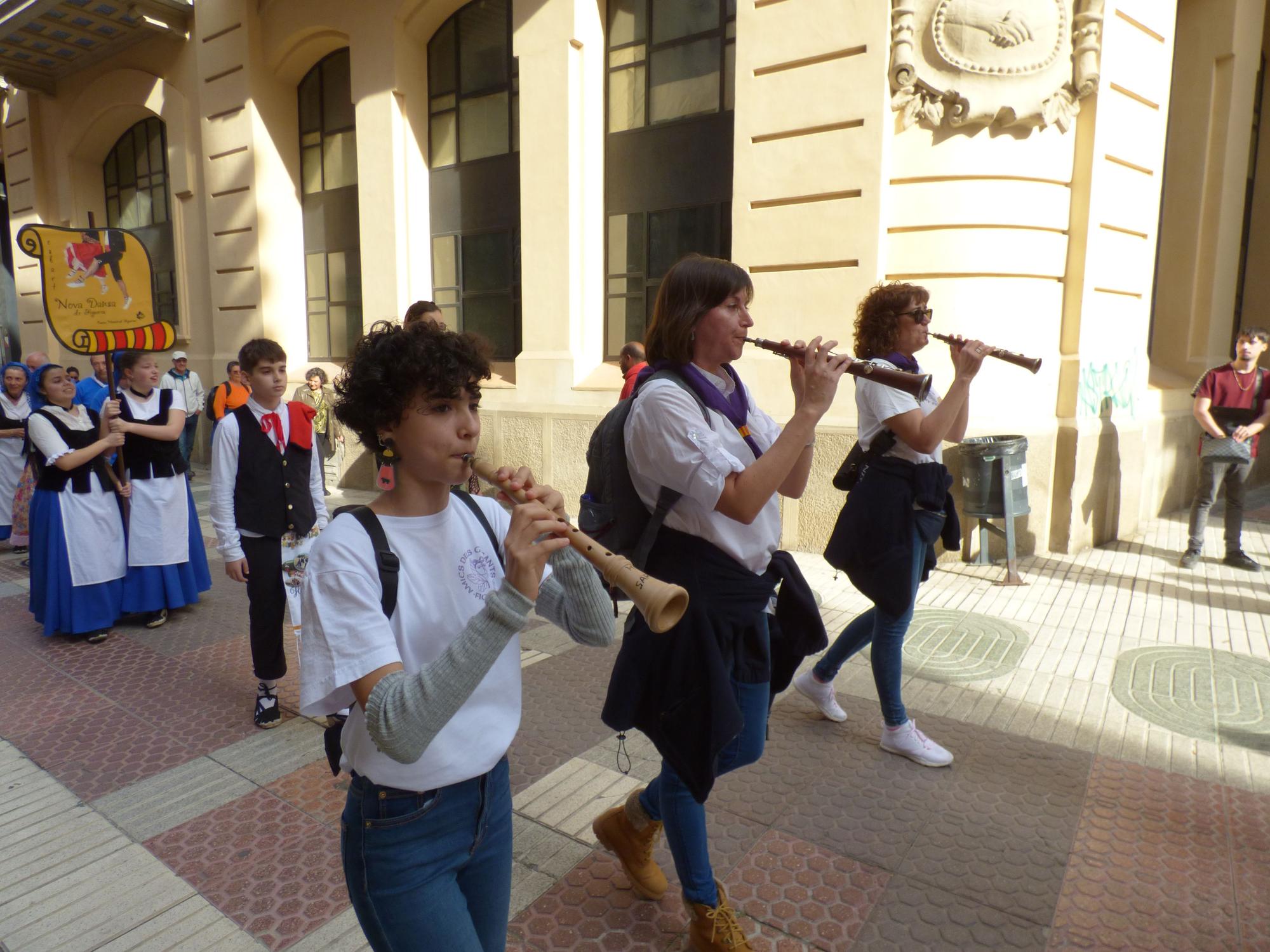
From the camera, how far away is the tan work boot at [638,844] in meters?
2.57

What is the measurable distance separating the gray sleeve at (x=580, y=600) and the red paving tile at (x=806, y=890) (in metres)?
1.33

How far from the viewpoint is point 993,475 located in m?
6.26

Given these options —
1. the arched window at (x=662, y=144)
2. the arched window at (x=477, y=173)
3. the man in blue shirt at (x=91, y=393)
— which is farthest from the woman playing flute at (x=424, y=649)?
the arched window at (x=477, y=173)

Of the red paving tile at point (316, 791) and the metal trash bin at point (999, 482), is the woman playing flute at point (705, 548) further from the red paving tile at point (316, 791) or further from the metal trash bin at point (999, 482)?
the metal trash bin at point (999, 482)

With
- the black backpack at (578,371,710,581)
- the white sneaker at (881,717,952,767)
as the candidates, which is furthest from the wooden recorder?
the white sneaker at (881,717,952,767)

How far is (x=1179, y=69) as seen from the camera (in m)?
8.71

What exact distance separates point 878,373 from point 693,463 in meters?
0.94

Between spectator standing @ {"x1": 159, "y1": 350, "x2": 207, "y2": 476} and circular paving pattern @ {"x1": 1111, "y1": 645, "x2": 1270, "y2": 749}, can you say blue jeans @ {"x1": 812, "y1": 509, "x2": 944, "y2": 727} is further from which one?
spectator standing @ {"x1": 159, "y1": 350, "x2": 207, "y2": 476}

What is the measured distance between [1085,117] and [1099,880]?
20.1ft

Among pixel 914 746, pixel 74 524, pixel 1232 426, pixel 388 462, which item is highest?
pixel 388 462

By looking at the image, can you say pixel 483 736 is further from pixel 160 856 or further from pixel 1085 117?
pixel 1085 117

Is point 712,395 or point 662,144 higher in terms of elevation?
point 662,144

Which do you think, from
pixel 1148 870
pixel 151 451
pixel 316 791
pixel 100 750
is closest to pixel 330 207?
pixel 151 451

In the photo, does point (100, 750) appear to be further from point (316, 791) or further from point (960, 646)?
point (960, 646)
